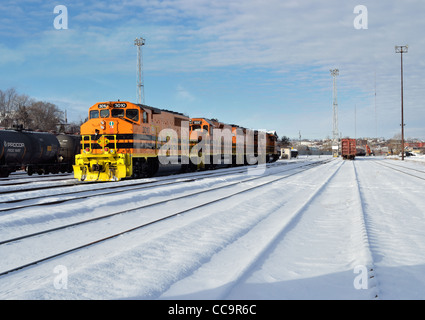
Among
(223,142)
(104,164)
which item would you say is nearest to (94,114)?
(104,164)

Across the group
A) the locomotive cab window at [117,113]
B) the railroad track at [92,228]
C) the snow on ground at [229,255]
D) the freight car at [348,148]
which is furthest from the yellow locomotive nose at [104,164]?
the freight car at [348,148]

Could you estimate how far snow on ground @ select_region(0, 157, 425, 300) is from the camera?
372cm

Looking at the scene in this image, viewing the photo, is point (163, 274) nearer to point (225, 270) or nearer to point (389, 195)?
point (225, 270)

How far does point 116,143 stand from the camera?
14.6 meters

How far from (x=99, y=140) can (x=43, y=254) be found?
10.3 meters

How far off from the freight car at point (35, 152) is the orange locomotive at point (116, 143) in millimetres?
4613

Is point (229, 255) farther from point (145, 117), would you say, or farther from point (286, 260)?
point (145, 117)

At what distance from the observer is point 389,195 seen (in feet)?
37.2

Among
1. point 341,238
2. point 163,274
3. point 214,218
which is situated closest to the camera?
point 163,274

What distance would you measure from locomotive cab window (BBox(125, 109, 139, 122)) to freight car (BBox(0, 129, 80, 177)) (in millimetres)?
6676

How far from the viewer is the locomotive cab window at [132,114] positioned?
49.1 feet

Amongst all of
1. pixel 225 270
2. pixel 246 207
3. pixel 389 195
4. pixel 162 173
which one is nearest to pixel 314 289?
pixel 225 270

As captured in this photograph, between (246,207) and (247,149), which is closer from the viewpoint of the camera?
(246,207)

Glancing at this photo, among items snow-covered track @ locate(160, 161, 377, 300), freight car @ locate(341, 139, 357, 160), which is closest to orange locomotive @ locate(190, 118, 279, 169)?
snow-covered track @ locate(160, 161, 377, 300)
